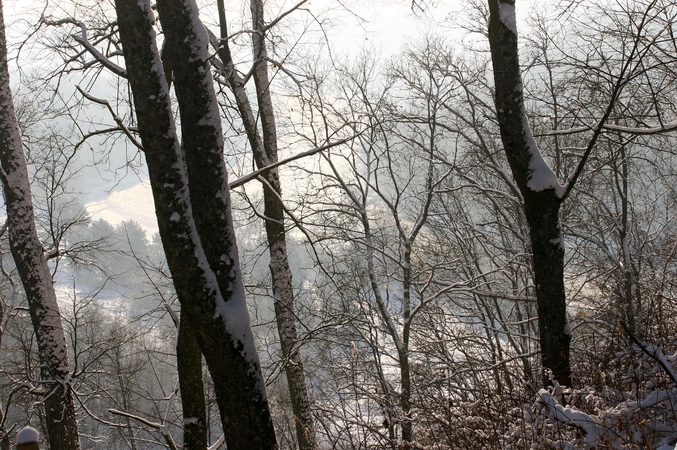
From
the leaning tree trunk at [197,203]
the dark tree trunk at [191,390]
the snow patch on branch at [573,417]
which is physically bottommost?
the snow patch on branch at [573,417]

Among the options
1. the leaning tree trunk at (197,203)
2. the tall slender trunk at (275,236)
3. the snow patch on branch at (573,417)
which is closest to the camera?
the snow patch on branch at (573,417)

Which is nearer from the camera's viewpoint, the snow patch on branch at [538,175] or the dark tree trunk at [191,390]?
the dark tree trunk at [191,390]

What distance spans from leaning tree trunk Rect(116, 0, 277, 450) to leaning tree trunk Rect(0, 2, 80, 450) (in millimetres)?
4535

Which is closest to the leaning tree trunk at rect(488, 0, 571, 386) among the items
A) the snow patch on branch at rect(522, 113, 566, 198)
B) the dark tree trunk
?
the snow patch on branch at rect(522, 113, 566, 198)

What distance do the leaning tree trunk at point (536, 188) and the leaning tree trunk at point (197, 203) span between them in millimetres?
2616

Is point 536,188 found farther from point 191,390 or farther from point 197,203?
point 191,390

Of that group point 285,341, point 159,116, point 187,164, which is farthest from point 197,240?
point 285,341

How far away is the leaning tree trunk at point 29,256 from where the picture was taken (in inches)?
242

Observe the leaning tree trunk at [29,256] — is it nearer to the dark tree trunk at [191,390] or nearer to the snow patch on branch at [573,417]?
the dark tree trunk at [191,390]

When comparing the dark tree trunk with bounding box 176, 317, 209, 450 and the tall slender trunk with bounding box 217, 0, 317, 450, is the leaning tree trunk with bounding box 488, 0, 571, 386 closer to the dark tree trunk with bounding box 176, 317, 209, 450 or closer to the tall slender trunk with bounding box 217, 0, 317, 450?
the tall slender trunk with bounding box 217, 0, 317, 450

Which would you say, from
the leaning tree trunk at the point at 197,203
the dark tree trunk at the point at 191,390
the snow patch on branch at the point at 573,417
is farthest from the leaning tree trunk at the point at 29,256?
the snow patch on branch at the point at 573,417

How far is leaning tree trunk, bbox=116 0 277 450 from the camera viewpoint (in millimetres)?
2793

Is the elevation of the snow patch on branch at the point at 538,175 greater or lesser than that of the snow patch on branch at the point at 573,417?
greater

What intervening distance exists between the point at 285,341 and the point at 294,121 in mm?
5670
